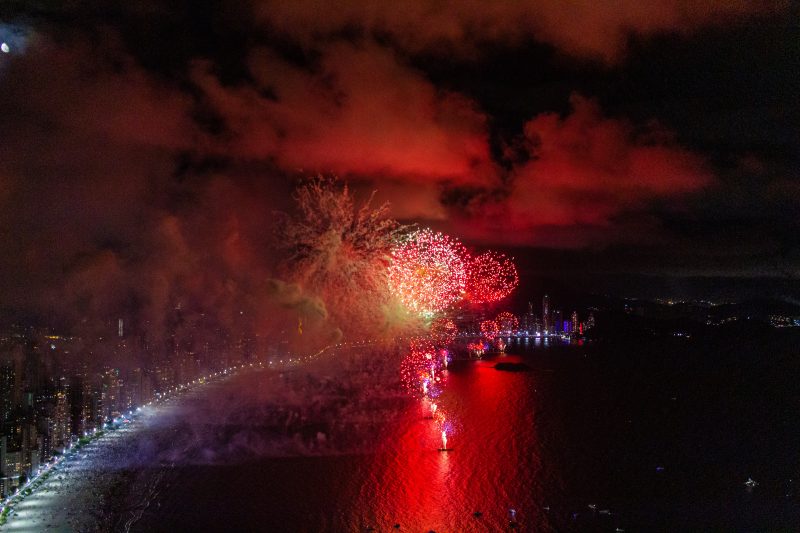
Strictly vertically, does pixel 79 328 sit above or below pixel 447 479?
above

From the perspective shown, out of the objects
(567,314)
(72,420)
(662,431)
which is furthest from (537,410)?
(567,314)

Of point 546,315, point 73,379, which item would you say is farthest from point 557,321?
point 73,379

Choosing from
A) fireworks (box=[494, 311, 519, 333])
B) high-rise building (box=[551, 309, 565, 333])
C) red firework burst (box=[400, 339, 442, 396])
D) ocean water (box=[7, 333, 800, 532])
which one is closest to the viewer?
ocean water (box=[7, 333, 800, 532])

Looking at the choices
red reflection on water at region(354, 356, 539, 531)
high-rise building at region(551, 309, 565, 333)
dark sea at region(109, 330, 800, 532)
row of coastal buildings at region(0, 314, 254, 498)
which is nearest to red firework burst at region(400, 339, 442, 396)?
dark sea at region(109, 330, 800, 532)

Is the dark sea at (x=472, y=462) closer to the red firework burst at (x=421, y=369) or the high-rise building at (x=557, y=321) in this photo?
the red firework burst at (x=421, y=369)

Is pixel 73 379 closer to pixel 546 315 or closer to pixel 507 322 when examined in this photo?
pixel 507 322

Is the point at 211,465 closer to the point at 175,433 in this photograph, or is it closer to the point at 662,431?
the point at 175,433

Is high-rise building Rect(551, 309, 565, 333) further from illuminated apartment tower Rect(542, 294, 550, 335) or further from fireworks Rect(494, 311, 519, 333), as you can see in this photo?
fireworks Rect(494, 311, 519, 333)

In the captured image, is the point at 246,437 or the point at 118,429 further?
the point at 118,429
